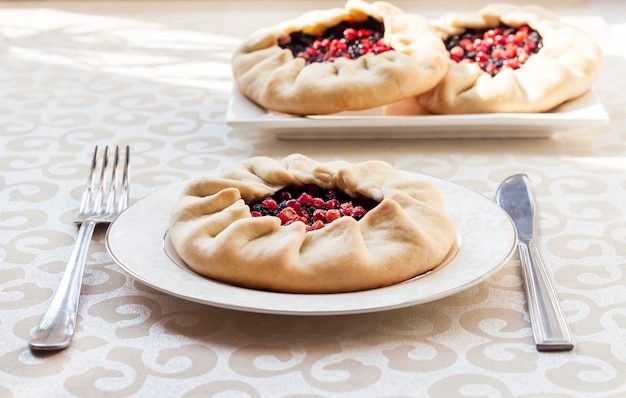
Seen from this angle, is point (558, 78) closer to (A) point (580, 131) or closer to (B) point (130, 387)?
(A) point (580, 131)

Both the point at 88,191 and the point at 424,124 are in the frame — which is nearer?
the point at 88,191

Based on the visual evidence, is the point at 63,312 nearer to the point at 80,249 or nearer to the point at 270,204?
the point at 80,249

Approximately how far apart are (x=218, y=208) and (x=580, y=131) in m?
0.91

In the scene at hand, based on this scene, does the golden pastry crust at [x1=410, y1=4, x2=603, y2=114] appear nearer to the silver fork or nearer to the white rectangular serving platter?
the white rectangular serving platter

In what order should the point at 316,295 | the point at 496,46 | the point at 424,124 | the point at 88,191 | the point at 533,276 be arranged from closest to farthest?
the point at 316,295, the point at 533,276, the point at 88,191, the point at 424,124, the point at 496,46

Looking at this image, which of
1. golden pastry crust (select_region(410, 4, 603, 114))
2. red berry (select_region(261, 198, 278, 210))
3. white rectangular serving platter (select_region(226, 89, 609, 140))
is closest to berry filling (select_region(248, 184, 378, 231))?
red berry (select_region(261, 198, 278, 210))

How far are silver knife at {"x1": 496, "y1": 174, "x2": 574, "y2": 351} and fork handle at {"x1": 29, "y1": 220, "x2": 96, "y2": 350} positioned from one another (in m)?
0.56

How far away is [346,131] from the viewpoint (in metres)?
1.77

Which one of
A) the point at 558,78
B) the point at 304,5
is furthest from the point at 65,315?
the point at 304,5

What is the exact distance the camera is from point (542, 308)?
1.09 metres

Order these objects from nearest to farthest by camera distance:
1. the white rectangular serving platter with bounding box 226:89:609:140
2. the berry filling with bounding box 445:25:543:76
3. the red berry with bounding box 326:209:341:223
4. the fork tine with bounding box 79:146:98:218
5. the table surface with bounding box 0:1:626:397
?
the table surface with bounding box 0:1:626:397, the red berry with bounding box 326:209:341:223, the fork tine with bounding box 79:146:98:218, the white rectangular serving platter with bounding box 226:89:609:140, the berry filling with bounding box 445:25:543:76

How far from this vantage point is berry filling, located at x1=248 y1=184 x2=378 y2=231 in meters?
1.18

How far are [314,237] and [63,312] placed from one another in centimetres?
32

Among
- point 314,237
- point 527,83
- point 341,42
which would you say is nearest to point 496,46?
point 527,83
